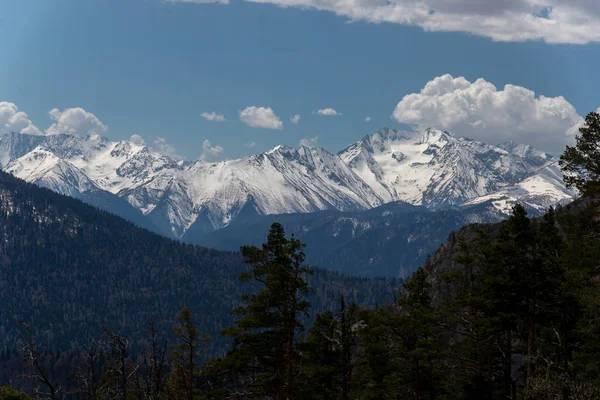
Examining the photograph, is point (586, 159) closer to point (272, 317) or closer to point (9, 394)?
point (272, 317)

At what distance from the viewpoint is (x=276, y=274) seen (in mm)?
39312

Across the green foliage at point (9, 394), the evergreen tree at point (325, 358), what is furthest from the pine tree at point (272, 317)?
the green foliage at point (9, 394)

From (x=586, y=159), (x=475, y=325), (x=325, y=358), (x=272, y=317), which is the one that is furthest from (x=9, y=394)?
(x=586, y=159)

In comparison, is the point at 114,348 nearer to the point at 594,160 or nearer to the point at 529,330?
the point at 529,330

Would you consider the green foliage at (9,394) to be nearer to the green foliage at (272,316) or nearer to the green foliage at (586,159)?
the green foliage at (272,316)

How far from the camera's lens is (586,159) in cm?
3466

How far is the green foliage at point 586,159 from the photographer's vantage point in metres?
34.3

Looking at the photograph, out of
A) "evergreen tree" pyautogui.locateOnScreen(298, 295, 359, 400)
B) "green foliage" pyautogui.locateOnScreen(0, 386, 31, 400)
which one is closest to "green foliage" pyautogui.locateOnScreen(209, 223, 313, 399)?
"evergreen tree" pyautogui.locateOnScreen(298, 295, 359, 400)

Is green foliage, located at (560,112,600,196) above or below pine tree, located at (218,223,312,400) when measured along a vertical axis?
above

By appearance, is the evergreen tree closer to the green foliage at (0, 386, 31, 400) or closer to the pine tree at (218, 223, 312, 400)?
the pine tree at (218, 223, 312, 400)

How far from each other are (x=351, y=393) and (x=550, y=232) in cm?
2353

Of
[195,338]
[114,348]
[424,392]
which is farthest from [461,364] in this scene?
[114,348]

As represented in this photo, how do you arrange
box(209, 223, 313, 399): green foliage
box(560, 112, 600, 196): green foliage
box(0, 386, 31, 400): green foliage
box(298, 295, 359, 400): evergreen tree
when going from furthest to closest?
1. box(298, 295, 359, 400): evergreen tree
2. box(0, 386, 31, 400): green foliage
3. box(209, 223, 313, 399): green foliage
4. box(560, 112, 600, 196): green foliage

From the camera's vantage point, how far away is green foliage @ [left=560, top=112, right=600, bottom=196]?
112 feet
